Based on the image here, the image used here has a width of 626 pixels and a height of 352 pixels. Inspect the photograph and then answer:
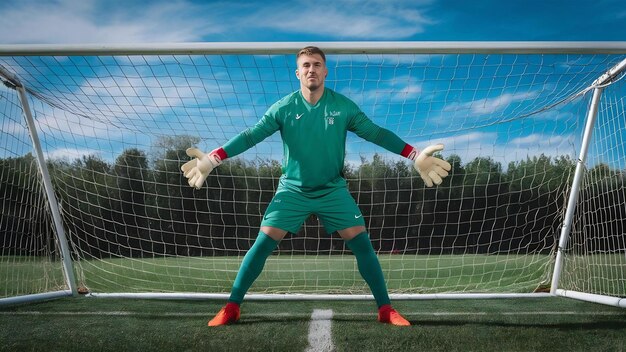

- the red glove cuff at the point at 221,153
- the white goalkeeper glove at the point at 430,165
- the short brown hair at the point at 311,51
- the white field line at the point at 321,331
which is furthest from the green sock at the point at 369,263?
the short brown hair at the point at 311,51

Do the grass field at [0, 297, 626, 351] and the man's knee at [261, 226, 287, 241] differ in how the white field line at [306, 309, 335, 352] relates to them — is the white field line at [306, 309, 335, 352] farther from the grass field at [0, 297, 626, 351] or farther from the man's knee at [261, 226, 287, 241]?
the man's knee at [261, 226, 287, 241]

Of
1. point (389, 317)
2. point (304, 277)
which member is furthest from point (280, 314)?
point (304, 277)

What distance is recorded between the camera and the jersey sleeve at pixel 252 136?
13.2 feet

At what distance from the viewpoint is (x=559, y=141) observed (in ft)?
20.4

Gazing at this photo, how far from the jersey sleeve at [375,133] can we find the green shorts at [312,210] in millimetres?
476

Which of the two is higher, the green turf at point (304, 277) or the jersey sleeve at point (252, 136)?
the jersey sleeve at point (252, 136)

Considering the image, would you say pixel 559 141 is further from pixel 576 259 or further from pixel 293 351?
pixel 293 351

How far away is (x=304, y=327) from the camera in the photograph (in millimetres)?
3893

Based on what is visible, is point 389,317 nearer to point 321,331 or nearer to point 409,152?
point 321,331

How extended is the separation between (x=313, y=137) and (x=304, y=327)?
4.41ft

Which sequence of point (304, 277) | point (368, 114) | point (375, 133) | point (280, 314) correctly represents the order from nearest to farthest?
point (375, 133) → point (280, 314) → point (368, 114) → point (304, 277)

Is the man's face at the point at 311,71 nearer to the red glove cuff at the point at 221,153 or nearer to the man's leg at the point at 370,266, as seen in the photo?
the red glove cuff at the point at 221,153

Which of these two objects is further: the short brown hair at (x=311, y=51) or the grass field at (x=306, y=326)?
the short brown hair at (x=311, y=51)

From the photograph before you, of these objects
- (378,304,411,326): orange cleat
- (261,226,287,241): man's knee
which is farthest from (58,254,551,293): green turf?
(261,226,287,241): man's knee
